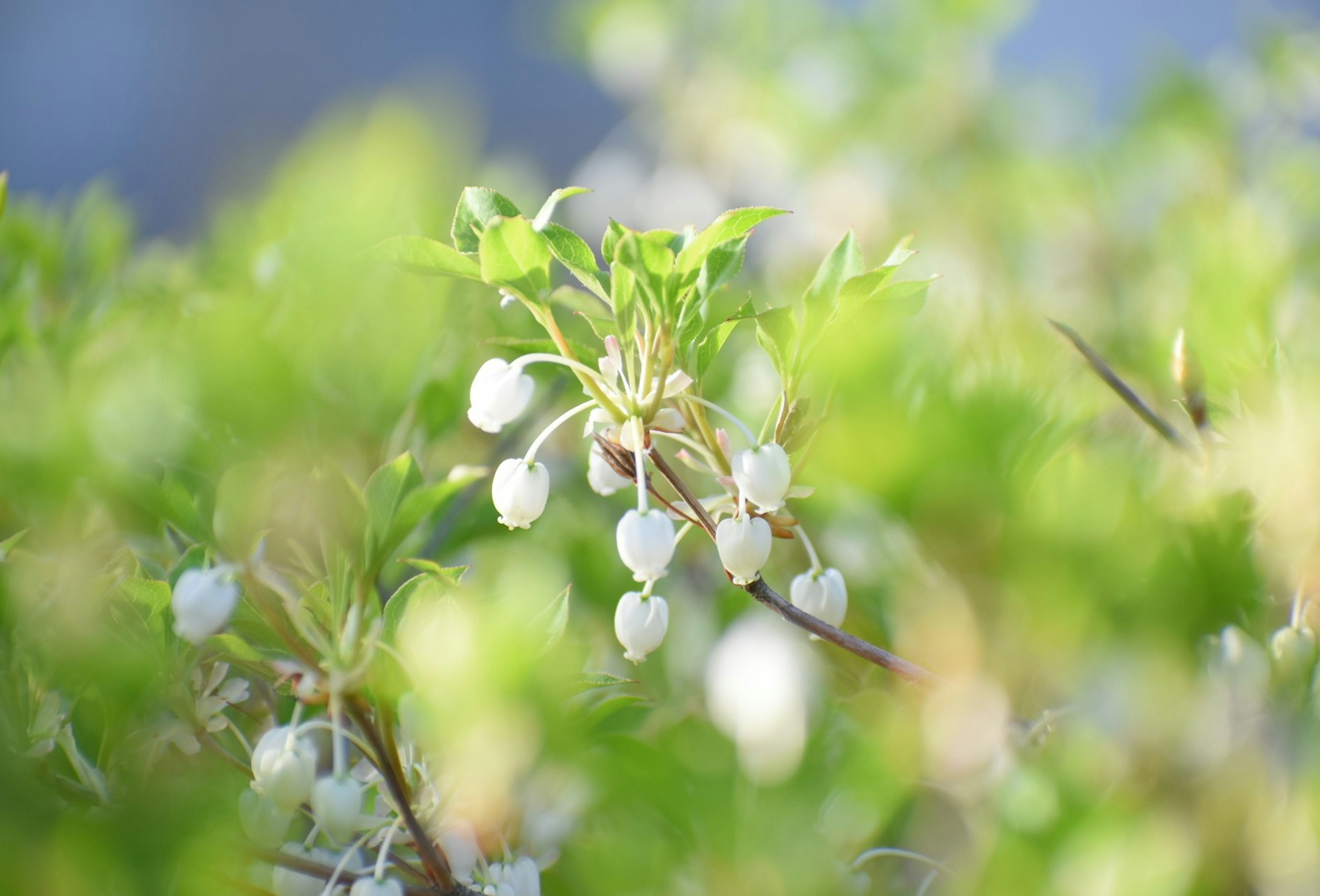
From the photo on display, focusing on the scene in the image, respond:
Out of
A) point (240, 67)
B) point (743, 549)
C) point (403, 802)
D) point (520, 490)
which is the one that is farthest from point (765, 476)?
point (240, 67)

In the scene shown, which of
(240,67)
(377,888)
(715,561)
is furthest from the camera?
(240,67)

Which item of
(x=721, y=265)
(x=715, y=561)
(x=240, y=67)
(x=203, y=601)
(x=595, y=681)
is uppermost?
(x=721, y=265)

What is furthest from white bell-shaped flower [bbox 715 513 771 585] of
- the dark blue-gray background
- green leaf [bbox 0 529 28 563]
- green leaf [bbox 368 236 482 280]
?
the dark blue-gray background

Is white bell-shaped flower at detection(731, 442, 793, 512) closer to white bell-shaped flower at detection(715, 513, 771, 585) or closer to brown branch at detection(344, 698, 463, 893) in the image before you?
white bell-shaped flower at detection(715, 513, 771, 585)

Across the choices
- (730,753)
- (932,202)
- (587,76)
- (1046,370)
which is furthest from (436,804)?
(587,76)

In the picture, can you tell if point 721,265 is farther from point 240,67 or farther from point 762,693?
point 240,67

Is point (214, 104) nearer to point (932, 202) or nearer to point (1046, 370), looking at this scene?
point (932, 202)

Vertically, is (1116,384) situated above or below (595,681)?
above
